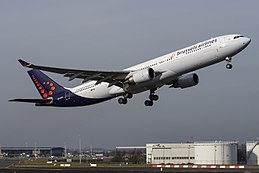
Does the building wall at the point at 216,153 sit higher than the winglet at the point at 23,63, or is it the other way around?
the winglet at the point at 23,63

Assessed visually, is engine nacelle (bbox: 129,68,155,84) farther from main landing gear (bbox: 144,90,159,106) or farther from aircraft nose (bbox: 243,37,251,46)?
aircraft nose (bbox: 243,37,251,46)

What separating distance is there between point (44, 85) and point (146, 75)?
66.8 feet

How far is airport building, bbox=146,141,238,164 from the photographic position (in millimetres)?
106188

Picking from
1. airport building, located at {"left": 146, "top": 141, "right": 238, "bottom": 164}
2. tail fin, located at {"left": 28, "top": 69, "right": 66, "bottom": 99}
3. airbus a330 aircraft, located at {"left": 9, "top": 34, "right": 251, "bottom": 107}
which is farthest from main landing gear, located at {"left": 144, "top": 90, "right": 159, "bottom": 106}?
airport building, located at {"left": 146, "top": 141, "right": 238, "bottom": 164}

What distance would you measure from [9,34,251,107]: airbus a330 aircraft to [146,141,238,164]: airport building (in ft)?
158

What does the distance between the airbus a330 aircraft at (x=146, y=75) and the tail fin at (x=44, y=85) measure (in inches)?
6.1

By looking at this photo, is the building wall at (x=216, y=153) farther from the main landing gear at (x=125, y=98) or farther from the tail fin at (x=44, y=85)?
the main landing gear at (x=125, y=98)

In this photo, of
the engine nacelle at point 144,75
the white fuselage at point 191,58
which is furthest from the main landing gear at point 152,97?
the engine nacelle at point 144,75

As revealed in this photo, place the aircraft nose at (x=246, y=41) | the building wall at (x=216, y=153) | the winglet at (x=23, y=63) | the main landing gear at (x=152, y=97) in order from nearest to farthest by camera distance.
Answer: the aircraft nose at (x=246, y=41) < the winglet at (x=23, y=63) < the main landing gear at (x=152, y=97) < the building wall at (x=216, y=153)

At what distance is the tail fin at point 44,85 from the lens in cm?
6705

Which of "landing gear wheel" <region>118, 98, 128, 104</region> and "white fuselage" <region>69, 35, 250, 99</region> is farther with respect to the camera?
"landing gear wheel" <region>118, 98, 128, 104</region>

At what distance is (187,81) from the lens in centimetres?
5944

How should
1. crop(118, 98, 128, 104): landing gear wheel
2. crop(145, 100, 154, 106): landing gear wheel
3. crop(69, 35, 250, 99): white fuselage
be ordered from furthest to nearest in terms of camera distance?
1. crop(145, 100, 154, 106): landing gear wheel
2. crop(118, 98, 128, 104): landing gear wheel
3. crop(69, 35, 250, 99): white fuselage

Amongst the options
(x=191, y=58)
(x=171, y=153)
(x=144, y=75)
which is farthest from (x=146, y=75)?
(x=171, y=153)
